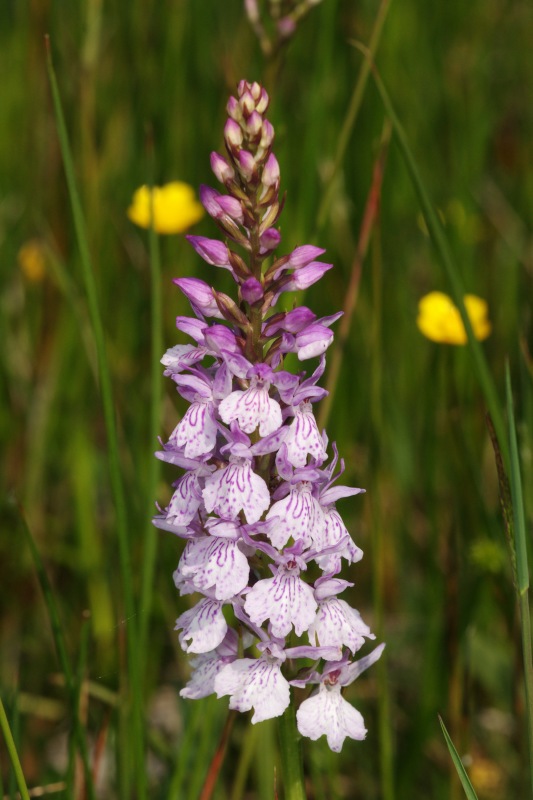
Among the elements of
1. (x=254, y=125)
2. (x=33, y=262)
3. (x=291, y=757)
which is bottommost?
(x=291, y=757)

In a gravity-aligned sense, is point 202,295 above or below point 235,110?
below

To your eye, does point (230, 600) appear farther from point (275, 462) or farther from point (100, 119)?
point (100, 119)

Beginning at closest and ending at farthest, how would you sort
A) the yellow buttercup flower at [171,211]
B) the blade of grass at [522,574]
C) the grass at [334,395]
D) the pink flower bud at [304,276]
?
the blade of grass at [522,574], the pink flower bud at [304,276], the grass at [334,395], the yellow buttercup flower at [171,211]

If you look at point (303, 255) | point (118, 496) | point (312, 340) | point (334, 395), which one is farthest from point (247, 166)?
point (334, 395)

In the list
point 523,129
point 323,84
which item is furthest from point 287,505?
point 523,129

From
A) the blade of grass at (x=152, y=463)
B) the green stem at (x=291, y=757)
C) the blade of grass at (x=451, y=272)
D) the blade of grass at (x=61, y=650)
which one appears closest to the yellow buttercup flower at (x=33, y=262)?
the blade of grass at (x=152, y=463)

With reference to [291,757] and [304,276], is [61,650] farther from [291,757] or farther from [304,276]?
[304,276]

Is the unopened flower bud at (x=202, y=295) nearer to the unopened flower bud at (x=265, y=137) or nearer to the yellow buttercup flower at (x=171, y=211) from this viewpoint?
the unopened flower bud at (x=265, y=137)

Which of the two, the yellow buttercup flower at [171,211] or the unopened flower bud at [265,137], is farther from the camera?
the yellow buttercup flower at [171,211]
